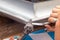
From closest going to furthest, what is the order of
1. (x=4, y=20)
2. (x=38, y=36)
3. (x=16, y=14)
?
1. (x=38, y=36)
2. (x=16, y=14)
3. (x=4, y=20)

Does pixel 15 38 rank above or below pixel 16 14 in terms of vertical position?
below

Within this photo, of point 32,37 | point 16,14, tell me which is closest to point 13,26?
point 16,14

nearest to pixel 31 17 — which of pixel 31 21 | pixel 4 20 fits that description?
pixel 31 21

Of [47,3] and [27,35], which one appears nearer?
[27,35]

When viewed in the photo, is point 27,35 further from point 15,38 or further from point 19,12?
point 19,12

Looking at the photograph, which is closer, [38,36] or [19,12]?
[38,36]

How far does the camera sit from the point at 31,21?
2.14 feet

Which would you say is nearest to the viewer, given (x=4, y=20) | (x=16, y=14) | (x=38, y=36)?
(x=38, y=36)

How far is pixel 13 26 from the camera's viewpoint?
758mm

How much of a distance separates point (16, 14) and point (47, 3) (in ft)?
0.62

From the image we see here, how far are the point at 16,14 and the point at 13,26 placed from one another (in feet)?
0.25

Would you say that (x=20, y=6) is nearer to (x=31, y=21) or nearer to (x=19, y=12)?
(x=19, y=12)

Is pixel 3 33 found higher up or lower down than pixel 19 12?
lower down

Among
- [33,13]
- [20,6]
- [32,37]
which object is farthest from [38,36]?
[20,6]
